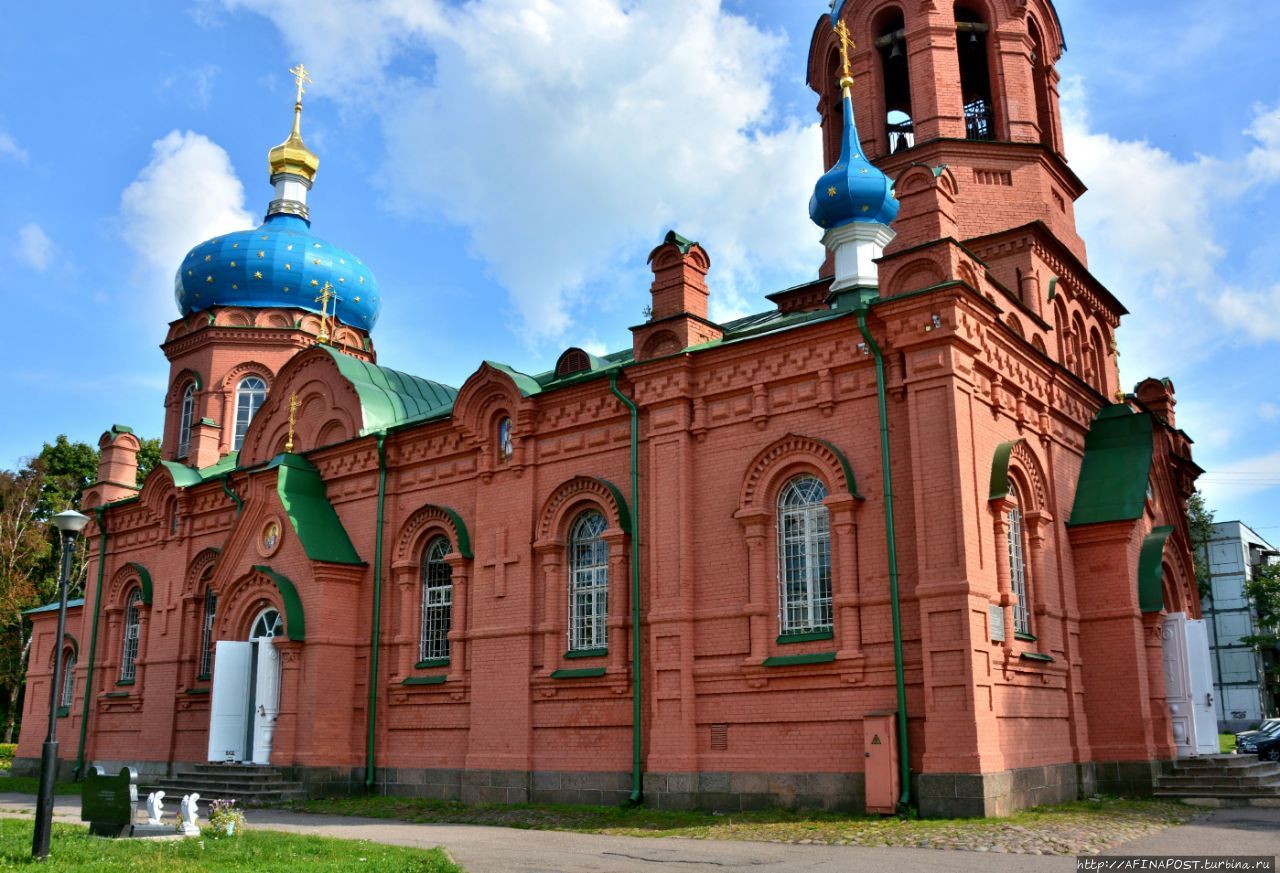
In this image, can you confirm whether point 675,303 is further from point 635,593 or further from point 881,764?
point 881,764

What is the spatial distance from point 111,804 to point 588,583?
6.12 metres

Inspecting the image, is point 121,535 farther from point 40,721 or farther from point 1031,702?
point 1031,702

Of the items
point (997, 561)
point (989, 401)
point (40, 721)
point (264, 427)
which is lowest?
point (40, 721)

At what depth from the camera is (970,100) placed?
1830cm

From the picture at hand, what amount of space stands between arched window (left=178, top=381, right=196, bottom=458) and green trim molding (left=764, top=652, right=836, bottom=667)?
54.9 ft

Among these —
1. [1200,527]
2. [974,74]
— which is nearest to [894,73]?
[974,74]

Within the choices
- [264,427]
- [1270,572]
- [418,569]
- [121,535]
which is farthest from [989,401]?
[1270,572]

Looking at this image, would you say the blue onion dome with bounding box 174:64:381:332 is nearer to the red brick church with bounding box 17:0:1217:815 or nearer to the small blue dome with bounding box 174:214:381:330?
the small blue dome with bounding box 174:214:381:330

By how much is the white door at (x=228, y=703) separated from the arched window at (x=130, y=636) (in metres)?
5.01

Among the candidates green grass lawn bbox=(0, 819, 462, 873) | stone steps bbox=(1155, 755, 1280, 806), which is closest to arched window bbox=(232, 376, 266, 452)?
green grass lawn bbox=(0, 819, 462, 873)

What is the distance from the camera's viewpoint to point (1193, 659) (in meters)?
14.5

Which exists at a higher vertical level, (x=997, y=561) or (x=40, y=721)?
(x=997, y=561)

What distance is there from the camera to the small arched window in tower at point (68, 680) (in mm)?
23250

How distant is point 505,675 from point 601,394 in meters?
3.84
